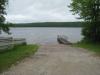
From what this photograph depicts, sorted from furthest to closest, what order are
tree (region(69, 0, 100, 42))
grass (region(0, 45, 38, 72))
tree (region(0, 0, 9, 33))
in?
tree (region(69, 0, 100, 42)) → tree (region(0, 0, 9, 33)) → grass (region(0, 45, 38, 72))

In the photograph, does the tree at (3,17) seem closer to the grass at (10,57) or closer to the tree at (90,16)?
the grass at (10,57)

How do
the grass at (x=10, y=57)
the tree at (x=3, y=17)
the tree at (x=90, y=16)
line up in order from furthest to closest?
the tree at (x=90, y=16), the tree at (x=3, y=17), the grass at (x=10, y=57)

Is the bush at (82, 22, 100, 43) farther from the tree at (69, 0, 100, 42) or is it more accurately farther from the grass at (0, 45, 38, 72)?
the grass at (0, 45, 38, 72)

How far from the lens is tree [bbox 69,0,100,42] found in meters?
40.8

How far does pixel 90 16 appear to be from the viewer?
4141cm

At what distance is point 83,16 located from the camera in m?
41.6

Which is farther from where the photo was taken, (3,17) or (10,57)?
(3,17)

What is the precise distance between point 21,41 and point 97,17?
11.3 meters

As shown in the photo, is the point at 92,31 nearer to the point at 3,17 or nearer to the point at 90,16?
the point at 90,16

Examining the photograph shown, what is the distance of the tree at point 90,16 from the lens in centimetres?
4081

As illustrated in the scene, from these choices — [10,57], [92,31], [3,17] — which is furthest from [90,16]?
[10,57]

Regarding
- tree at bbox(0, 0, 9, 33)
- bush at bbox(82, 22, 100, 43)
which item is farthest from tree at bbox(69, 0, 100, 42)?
tree at bbox(0, 0, 9, 33)

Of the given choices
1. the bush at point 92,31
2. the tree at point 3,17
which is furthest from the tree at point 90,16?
the tree at point 3,17

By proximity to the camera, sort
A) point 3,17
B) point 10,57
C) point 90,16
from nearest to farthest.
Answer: point 10,57, point 3,17, point 90,16
